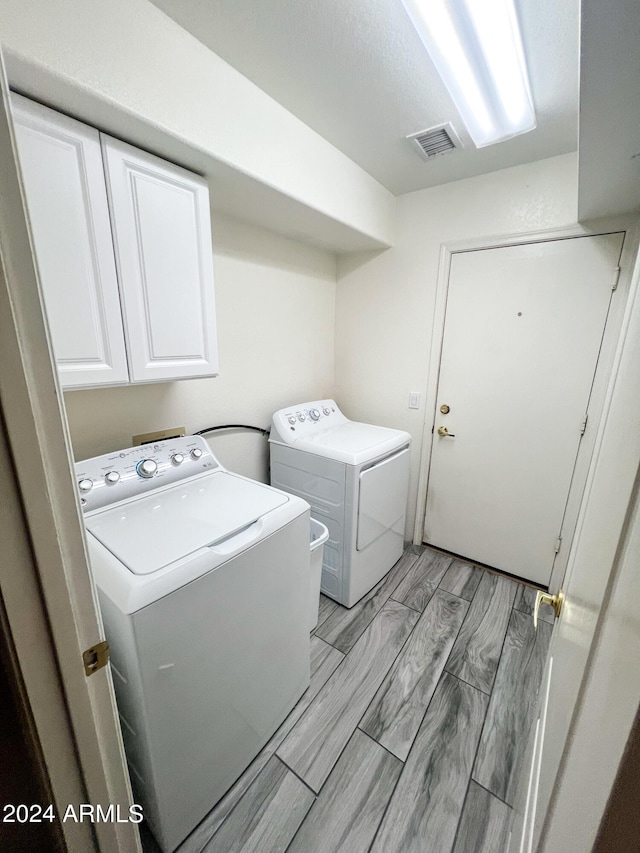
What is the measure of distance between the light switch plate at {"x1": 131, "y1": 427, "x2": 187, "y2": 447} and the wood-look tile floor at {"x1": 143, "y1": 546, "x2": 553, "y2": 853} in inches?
50.9

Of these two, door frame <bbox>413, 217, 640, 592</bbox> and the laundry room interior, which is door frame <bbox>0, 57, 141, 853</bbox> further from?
door frame <bbox>413, 217, 640, 592</bbox>

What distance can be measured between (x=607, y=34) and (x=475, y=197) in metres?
1.47

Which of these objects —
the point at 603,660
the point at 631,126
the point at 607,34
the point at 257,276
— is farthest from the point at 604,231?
the point at 603,660

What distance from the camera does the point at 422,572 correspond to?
230 centimetres

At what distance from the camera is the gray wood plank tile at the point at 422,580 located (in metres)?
2.05

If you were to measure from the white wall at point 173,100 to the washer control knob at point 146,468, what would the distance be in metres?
1.13

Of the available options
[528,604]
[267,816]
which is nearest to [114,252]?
[267,816]

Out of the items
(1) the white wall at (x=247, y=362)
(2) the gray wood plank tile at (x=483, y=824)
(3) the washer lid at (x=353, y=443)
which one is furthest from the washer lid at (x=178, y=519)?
(2) the gray wood plank tile at (x=483, y=824)

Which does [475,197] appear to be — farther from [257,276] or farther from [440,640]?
[440,640]

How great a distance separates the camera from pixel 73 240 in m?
1.03

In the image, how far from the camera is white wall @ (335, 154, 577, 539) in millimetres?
1828

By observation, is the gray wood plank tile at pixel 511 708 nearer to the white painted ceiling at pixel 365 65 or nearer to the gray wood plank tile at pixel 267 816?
the gray wood plank tile at pixel 267 816

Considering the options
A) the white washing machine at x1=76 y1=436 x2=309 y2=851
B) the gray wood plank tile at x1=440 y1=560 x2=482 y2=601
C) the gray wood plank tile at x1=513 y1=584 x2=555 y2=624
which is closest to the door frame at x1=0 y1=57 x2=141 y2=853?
the white washing machine at x1=76 y1=436 x2=309 y2=851

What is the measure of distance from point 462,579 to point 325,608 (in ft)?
3.11
